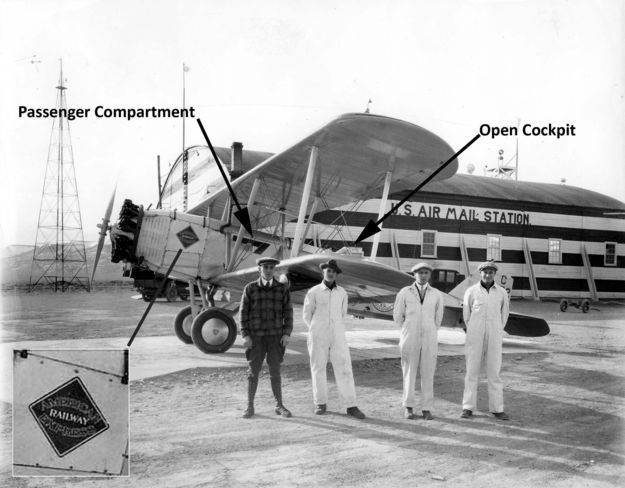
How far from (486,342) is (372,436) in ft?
5.60

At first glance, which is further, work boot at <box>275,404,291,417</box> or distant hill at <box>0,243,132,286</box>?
distant hill at <box>0,243,132,286</box>

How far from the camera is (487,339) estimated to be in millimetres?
5480

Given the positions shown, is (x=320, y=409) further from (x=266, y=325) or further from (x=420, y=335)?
(x=420, y=335)

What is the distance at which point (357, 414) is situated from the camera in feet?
16.8

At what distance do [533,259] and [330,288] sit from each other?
73.9ft

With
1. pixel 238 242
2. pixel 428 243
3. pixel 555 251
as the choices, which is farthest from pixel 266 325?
pixel 555 251

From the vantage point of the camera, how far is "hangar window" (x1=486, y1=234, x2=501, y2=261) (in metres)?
24.4

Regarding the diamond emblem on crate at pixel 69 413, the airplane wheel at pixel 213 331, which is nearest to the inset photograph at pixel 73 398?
the diamond emblem on crate at pixel 69 413

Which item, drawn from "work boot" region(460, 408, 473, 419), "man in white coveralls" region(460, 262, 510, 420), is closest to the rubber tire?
"man in white coveralls" region(460, 262, 510, 420)

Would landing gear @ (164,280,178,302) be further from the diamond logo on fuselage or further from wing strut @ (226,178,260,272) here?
wing strut @ (226,178,260,272)

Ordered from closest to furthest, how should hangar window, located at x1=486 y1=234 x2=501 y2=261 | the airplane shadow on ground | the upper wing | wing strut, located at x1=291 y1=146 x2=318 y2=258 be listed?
the airplane shadow on ground → the upper wing → wing strut, located at x1=291 y1=146 x2=318 y2=258 → hangar window, located at x1=486 y1=234 x2=501 y2=261

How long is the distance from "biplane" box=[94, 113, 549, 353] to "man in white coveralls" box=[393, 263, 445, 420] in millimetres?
709

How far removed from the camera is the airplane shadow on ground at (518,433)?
4.05 metres

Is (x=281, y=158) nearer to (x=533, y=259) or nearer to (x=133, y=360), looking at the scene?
(x=133, y=360)
